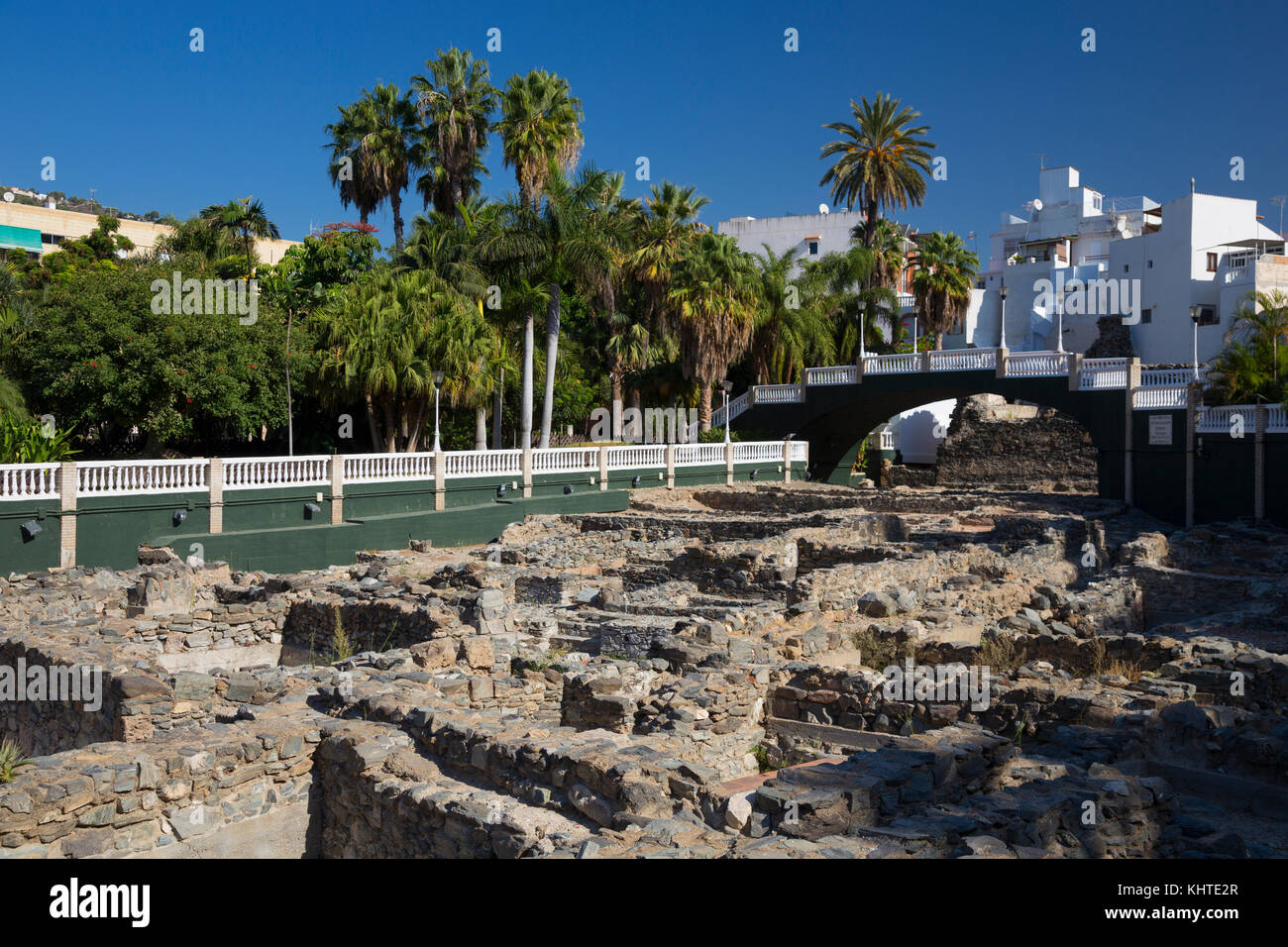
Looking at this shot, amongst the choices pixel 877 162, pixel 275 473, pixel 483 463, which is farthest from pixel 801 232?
pixel 275 473

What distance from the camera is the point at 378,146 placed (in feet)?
149

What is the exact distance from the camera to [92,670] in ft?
33.8

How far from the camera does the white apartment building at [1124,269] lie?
52.2 meters

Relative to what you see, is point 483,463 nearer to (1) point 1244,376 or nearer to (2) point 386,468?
(2) point 386,468

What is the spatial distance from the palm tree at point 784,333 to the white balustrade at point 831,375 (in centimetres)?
224

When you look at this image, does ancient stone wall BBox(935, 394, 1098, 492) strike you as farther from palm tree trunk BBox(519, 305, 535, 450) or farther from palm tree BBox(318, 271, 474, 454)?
palm tree BBox(318, 271, 474, 454)

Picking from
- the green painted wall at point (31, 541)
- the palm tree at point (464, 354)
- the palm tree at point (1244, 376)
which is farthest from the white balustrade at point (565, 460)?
the palm tree at point (1244, 376)

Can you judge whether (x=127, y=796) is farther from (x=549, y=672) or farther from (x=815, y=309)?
(x=815, y=309)

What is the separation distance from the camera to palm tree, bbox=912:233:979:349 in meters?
50.7

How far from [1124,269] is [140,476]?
54.3 metres

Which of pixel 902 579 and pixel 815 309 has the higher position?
pixel 815 309
